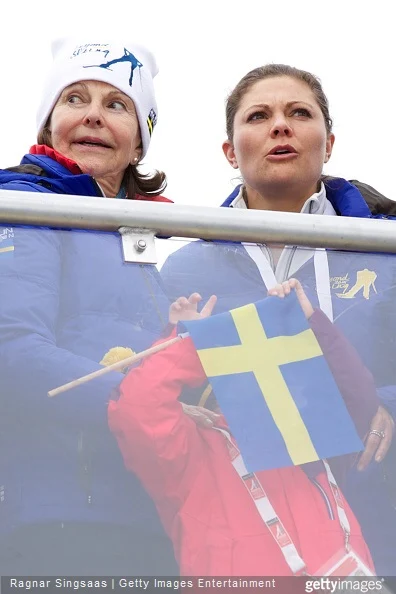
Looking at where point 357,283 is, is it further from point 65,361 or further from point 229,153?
point 229,153

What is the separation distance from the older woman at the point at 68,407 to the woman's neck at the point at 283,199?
4.84ft

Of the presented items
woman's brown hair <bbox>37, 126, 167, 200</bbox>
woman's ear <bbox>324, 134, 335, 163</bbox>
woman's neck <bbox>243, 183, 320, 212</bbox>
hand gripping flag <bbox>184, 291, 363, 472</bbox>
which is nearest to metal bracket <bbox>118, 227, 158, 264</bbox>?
hand gripping flag <bbox>184, 291, 363, 472</bbox>

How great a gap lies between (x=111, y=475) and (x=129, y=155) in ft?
6.23

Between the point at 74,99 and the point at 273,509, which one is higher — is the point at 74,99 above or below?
above

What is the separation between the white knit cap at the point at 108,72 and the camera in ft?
12.9

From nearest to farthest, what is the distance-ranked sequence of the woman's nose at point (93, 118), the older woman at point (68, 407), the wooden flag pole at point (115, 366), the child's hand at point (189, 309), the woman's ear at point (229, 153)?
the older woman at point (68, 407) < the wooden flag pole at point (115, 366) < the child's hand at point (189, 309) < the woman's nose at point (93, 118) < the woman's ear at point (229, 153)

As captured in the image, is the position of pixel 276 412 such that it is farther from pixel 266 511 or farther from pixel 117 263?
pixel 117 263

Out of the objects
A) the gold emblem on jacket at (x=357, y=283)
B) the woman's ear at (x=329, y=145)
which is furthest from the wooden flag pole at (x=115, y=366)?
the woman's ear at (x=329, y=145)

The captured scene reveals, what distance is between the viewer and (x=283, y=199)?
12.2 ft

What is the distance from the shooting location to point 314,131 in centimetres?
375

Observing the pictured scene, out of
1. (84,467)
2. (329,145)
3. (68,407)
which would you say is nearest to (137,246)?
(68,407)

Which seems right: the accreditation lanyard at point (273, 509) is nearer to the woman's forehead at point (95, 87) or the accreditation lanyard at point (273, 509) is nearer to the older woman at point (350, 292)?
the older woman at point (350, 292)

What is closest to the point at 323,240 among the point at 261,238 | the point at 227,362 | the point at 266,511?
the point at 261,238

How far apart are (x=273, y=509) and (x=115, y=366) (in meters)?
0.41
